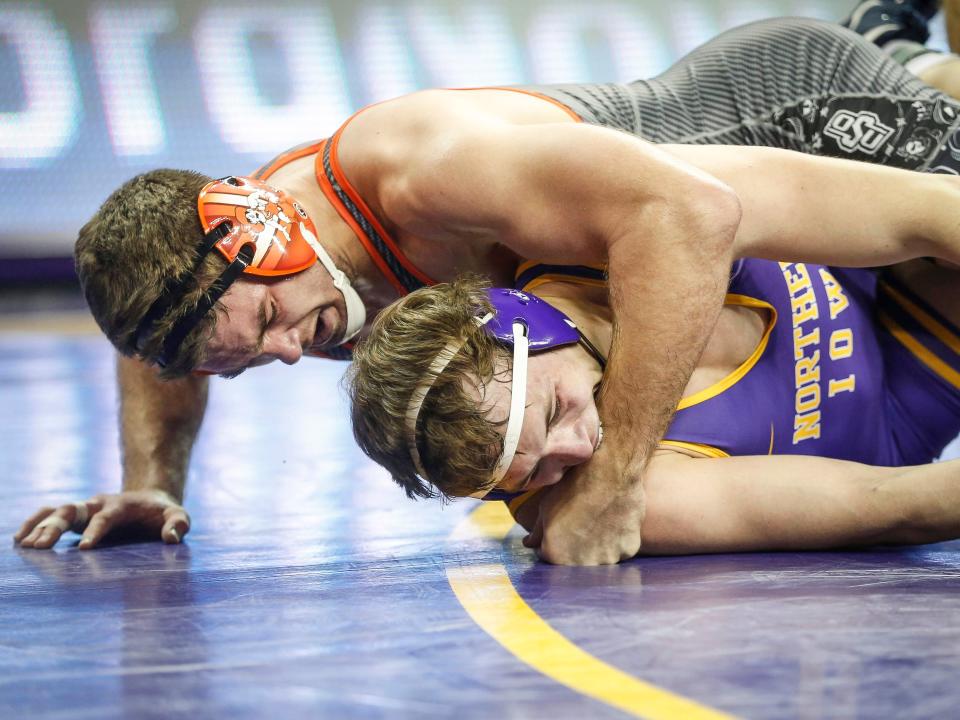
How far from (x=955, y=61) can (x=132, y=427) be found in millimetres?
2719

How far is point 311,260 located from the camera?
9.66 ft

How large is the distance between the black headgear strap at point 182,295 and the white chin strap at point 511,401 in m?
0.77

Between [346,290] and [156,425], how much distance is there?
751mm

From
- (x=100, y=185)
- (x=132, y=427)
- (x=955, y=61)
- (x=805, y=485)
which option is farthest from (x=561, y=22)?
(x=805, y=485)

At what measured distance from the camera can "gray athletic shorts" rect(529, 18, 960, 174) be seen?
3.09m

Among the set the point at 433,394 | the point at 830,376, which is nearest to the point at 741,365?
the point at 830,376

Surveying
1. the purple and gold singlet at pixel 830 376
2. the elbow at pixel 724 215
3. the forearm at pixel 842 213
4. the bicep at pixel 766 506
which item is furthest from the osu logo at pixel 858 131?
the bicep at pixel 766 506

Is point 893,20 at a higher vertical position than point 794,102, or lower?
higher

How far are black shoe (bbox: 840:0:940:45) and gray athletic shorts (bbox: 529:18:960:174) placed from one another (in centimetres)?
71

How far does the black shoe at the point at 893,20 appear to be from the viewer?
4.11m

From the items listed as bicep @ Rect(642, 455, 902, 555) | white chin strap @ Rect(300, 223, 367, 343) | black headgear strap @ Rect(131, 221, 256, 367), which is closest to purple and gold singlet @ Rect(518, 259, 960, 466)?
bicep @ Rect(642, 455, 902, 555)

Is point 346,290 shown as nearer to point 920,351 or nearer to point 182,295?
point 182,295

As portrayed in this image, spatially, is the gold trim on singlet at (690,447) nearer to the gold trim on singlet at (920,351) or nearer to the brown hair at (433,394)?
the brown hair at (433,394)

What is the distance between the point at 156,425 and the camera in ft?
11.0
